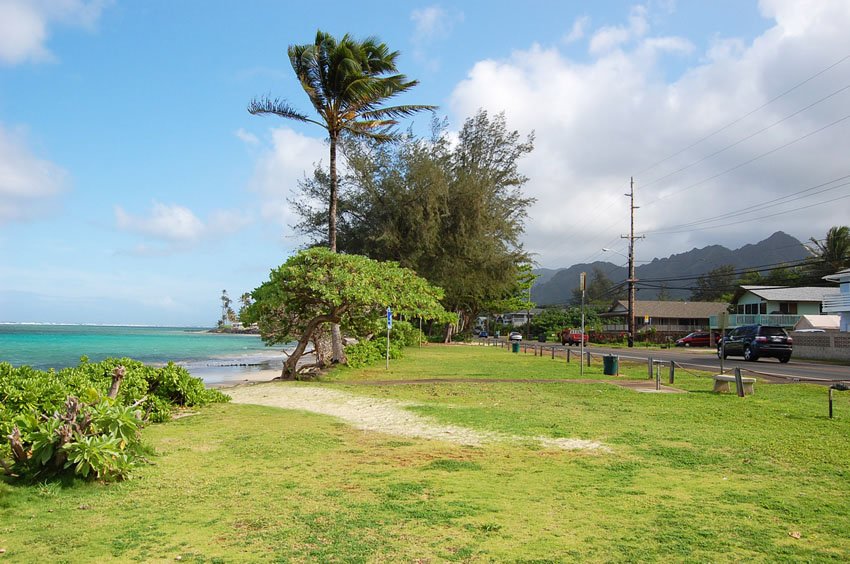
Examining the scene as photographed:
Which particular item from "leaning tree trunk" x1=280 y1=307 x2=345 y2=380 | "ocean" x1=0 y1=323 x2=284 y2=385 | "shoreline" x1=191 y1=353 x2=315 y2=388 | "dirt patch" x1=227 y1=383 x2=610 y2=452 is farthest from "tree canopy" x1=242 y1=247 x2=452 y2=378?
"ocean" x1=0 y1=323 x2=284 y2=385

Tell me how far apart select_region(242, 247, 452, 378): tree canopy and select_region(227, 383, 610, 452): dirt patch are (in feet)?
8.77

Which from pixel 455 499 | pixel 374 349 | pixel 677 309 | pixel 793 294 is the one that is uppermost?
pixel 793 294

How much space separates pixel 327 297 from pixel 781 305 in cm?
5335

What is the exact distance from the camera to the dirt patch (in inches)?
348

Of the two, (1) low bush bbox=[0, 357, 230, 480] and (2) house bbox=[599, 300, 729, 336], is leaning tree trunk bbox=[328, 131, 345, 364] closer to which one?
(1) low bush bbox=[0, 357, 230, 480]

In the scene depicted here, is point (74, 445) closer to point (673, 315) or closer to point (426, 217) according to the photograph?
point (426, 217)

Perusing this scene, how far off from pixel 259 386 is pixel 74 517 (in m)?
12.9

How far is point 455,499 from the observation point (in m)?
5.75

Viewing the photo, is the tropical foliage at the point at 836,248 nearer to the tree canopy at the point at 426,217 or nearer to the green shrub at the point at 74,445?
the tree canopy at the point at 426,217

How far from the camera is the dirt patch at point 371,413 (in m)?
8.83

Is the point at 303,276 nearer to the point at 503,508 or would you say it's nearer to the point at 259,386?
the point at 259,386

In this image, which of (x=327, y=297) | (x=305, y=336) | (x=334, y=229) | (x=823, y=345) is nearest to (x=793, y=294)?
(x=823, y=345)

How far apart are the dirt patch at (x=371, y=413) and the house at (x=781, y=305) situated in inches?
1982

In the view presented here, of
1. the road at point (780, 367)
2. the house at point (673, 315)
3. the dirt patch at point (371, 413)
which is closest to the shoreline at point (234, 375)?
the dirt patch at point (371, 413)
